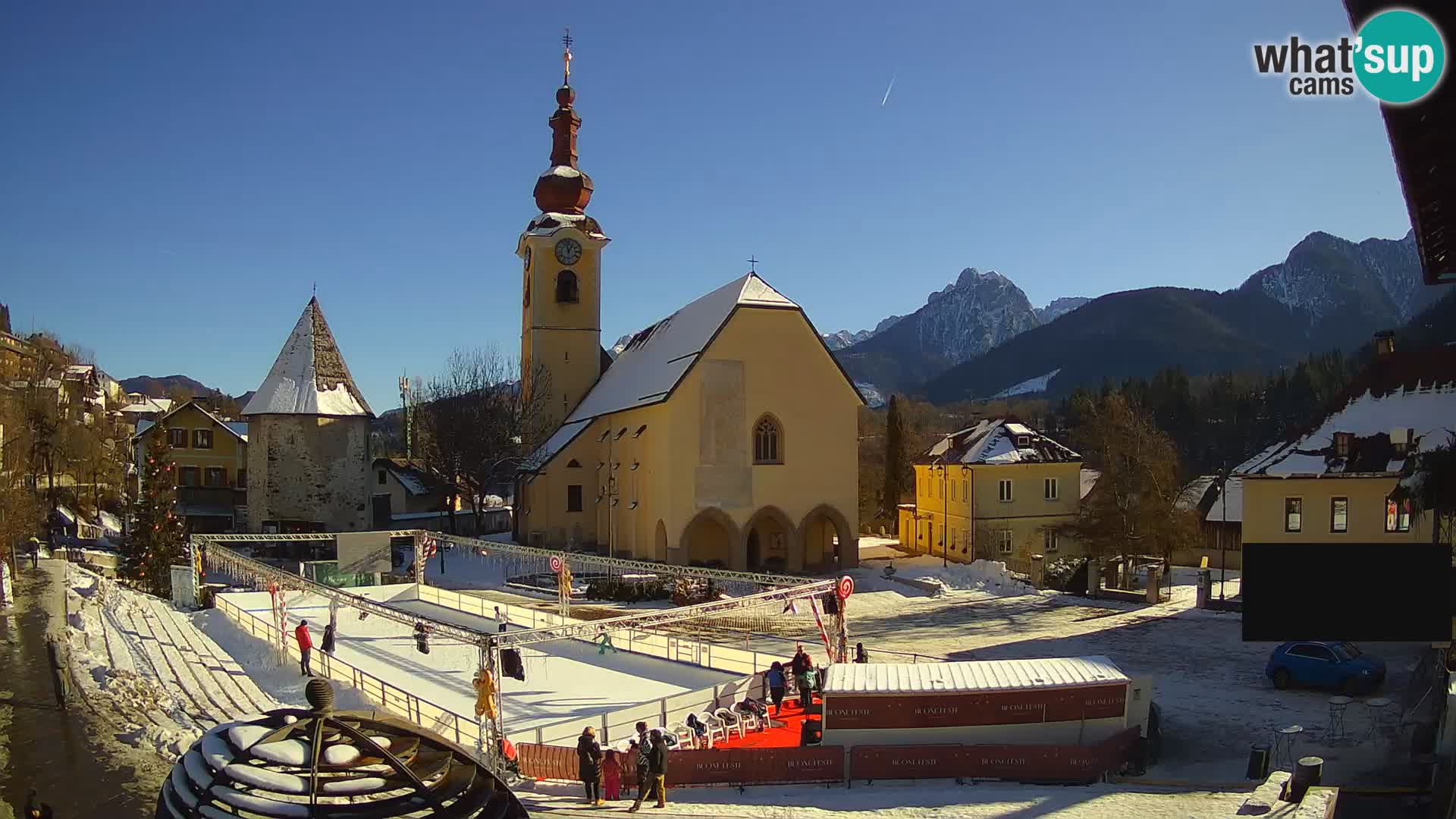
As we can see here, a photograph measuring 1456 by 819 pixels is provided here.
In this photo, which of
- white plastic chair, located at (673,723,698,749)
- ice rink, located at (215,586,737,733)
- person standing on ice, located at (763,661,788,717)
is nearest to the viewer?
white plastic chair, located at (673,723,698,749)

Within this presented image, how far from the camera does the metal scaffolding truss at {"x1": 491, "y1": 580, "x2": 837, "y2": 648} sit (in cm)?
1584

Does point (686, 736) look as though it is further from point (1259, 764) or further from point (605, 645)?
point (1259, 764)

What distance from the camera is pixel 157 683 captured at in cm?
Answer: 1923

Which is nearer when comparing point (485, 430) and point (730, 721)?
point (730, 721)

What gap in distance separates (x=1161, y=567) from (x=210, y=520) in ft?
158

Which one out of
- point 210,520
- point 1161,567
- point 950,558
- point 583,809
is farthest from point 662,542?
point 210,520

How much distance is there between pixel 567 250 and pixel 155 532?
23959 mm

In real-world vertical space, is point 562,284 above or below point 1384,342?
above

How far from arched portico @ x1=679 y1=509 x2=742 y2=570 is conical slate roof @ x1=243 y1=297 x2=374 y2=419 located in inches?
711

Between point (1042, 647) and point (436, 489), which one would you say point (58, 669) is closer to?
point (1042, 647)

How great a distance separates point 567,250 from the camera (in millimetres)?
50531

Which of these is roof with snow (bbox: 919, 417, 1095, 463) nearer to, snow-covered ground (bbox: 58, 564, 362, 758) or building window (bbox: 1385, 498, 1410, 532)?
building window (bbox: 1385, 498, 1410, 532)

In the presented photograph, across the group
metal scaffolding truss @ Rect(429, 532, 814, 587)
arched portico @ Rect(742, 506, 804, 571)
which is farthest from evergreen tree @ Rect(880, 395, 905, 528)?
metal scaffolding truss @ Rect(429, 532, 814, 587)

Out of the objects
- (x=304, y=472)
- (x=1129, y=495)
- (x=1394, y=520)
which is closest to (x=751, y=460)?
(x=1129, y=495)
